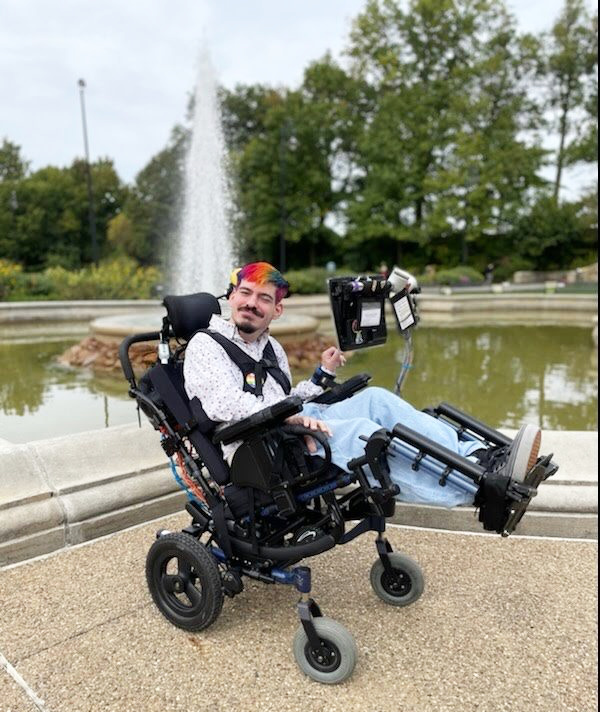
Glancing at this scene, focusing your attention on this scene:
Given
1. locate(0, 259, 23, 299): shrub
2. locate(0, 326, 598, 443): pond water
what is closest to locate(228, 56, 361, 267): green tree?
locate(0, 259, 23, 299): shrub

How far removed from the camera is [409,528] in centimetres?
342

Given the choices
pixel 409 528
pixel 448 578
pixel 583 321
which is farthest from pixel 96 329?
pixel 583 321

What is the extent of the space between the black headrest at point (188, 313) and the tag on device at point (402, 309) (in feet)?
3.01

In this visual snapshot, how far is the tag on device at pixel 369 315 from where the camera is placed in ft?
9.23

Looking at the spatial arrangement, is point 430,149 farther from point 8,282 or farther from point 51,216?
point 51,216

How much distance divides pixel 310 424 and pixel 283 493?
28 cm

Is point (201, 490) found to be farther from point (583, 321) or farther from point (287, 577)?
point (583, 321)

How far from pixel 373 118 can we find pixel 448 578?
31.4 meters

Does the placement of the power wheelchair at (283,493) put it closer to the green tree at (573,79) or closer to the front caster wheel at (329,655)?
the front caster wheel at (329,655)

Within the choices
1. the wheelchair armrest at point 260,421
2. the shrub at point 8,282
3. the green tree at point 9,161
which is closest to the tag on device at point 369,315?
the wheelchair armrest at point 260,421

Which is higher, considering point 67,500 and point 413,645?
point 67,500

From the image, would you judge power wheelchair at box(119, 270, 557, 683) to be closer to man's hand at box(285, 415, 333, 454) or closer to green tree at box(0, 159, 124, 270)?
man's hand at box(285, 415, 333, 454)

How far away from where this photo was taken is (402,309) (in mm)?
3010

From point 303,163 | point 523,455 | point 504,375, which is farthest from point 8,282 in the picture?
point 303,163
